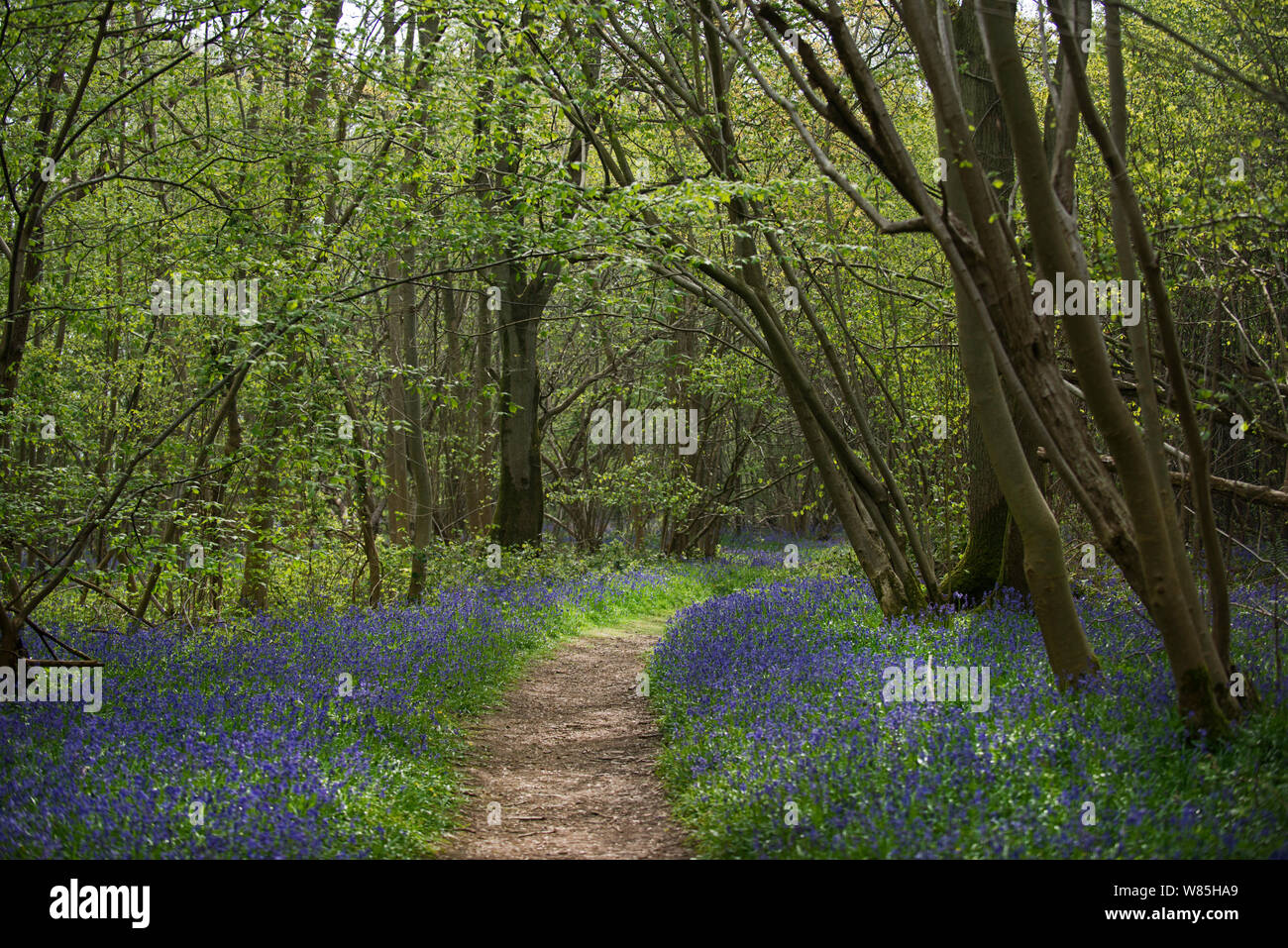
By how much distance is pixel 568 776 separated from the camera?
7.26 metres

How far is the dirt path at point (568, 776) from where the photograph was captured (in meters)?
5.71

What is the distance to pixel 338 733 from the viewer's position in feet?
21.3

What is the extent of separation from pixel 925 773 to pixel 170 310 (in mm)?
7886

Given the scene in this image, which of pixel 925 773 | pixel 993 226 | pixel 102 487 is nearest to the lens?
pixel 925 773

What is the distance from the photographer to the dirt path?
5711mm

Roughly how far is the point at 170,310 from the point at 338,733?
477cm

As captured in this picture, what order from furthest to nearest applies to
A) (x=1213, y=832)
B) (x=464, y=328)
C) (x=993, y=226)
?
1. (x=464, y=328)
2. (x=993, y=226)
3. (x=1213, y=832)

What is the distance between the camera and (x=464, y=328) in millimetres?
29203

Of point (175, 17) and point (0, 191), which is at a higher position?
point (175, 17)

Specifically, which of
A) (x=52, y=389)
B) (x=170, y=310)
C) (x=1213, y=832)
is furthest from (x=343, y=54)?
(x=1213, y=832)
